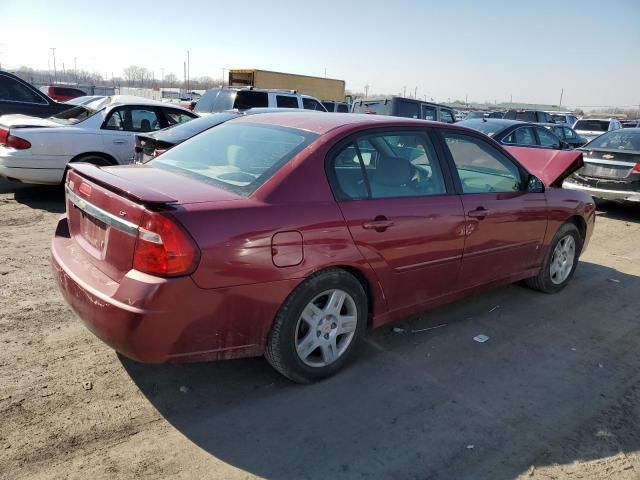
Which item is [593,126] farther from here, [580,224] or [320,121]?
[320,121]

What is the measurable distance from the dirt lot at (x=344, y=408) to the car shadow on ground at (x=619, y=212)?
5769 millimetres

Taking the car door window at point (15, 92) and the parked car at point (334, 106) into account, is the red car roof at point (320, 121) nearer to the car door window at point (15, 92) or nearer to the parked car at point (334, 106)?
the car door window at point (15, 92)

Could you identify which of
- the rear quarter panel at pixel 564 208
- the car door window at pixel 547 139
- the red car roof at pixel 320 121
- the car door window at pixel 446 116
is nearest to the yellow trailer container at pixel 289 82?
the car door window at pixel 446 116

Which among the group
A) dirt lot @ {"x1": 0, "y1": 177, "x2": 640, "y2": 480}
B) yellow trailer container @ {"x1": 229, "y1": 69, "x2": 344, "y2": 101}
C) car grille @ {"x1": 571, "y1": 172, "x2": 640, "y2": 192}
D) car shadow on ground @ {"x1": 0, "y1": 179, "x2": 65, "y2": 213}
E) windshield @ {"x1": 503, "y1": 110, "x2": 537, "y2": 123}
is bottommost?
dirt lot @ {"x1": 0, "y1": 177, "x2": 640, "y2": 480}

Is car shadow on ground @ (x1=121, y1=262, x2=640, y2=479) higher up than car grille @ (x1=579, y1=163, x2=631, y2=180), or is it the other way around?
car grille @ (x1=579, y1=163, x2=631, y2=180)

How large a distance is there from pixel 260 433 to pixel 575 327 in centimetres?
303

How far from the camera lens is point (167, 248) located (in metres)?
2.54

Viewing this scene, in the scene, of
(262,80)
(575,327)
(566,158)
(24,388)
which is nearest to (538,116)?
(262,80)

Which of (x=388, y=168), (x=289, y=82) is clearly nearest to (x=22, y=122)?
(x=388, y=168)

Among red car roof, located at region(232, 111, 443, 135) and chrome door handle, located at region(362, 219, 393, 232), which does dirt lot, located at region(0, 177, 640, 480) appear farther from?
red car roof, located at region(232, 111, 443, 135)

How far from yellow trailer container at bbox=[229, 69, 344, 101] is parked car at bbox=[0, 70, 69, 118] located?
11.3 meters

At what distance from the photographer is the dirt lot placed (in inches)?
101

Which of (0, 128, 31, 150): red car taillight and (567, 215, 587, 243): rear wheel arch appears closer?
(567, 215, 587, 243): rear wheel arch

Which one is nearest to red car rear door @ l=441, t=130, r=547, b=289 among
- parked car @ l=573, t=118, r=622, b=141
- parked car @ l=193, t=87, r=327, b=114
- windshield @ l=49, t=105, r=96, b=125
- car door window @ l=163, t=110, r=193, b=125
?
car door window @ l=163, t=110, r=193, b=125
